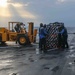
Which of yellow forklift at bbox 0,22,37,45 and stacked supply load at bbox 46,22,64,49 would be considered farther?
yellow forklift at bbox 0,22,37,45

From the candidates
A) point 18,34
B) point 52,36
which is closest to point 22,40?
point 18,34

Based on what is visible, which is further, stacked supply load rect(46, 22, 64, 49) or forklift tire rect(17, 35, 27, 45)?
forklift tire rect(17, 35, 27, 45)

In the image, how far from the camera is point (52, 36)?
85.8 feet

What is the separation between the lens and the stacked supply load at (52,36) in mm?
26125

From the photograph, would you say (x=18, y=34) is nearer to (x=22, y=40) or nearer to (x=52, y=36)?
(x=22, y=40)

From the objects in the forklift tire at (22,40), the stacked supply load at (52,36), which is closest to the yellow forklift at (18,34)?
the forklift tire at (22,40)

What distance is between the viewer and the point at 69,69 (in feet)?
46.9

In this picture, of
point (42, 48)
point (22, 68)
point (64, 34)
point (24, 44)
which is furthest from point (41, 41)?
point (22, 68)

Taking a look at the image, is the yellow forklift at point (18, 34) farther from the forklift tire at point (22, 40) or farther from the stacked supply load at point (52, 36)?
the stacked supply load at point (52, 36)

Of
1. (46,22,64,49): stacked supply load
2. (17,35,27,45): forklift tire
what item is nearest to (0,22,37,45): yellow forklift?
(17,35,27,45): forklift tire

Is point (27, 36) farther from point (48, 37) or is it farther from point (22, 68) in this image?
point (22, 68)

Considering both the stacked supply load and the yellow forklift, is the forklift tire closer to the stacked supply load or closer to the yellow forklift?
the yellow forklift

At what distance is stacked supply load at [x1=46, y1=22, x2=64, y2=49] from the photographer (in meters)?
26.1

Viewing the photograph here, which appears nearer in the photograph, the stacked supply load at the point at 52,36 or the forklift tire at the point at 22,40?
the stacked supply load at the point at 52,36
